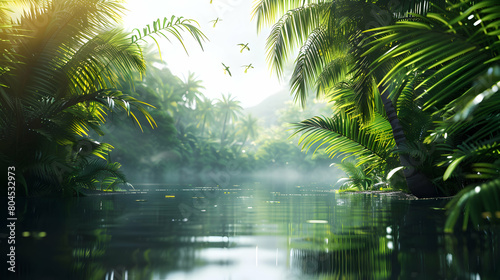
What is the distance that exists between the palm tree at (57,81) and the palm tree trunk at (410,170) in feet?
10.6

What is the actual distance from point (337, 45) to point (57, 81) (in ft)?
15.5

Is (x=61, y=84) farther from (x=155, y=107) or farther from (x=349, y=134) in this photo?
(x=349, y=134)

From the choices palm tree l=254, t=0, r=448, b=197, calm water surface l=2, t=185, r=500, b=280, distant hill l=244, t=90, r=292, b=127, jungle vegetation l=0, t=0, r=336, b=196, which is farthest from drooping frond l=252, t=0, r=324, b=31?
distant hill l=244, t=90, r=292, b=127

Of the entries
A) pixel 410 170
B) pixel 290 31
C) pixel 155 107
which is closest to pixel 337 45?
pixel 290 31

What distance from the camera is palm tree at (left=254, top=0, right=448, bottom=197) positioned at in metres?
6.11

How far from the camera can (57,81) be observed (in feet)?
21.0

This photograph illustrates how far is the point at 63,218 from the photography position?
3.52m

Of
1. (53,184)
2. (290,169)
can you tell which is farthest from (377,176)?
(290,169)

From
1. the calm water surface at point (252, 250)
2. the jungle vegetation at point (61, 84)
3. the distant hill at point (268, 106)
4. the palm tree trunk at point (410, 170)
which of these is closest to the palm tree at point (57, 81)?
the jungle vegetation at point (61, 84)

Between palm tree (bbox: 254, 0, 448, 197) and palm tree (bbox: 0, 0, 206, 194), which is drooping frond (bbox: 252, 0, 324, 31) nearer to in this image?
palm tree (bbox: 254, 0, 448, 197)

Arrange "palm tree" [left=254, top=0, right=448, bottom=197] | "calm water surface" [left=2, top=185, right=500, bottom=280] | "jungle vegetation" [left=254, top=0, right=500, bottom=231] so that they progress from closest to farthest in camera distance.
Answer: "calm water surface" [left=2, top=185, right=500, bottom=280] < "jungle vegetation" [left=254, top=0, right=500, bottom=231] < "palm tree" [left=254, top=0, right=448, bottom=197]

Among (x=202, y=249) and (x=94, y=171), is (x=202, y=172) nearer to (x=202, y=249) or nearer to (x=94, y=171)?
(x=94, y=171)

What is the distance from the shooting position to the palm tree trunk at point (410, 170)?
20.4 ft

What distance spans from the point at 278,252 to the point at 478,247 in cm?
99
